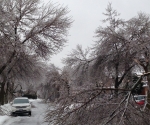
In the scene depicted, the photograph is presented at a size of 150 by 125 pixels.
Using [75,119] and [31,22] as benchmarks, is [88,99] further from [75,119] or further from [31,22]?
[31,22]

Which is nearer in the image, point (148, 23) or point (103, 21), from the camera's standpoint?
point (148, 23)

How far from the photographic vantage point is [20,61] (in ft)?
66.8

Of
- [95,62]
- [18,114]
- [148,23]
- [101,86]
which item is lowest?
[18,114]

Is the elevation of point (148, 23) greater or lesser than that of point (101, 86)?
greater

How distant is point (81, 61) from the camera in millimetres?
23031

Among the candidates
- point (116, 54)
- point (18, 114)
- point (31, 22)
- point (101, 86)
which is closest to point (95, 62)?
point (116, 54)

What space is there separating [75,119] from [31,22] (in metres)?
13.4

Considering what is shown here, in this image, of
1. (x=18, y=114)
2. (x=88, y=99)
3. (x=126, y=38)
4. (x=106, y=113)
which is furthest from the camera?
(x=18, y=114)

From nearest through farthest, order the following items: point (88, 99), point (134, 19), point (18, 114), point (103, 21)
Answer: point (88, 99) → point (134, 19) → point (103, 21) → point (18, 114)

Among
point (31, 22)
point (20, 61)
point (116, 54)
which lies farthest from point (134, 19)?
point (20, 61)

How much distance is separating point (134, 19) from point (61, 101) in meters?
14.7

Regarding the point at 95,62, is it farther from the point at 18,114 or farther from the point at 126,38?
the point at 18,114

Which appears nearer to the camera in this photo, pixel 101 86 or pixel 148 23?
pixel 101 86

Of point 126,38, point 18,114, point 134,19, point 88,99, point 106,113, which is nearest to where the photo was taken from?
point 106,113
